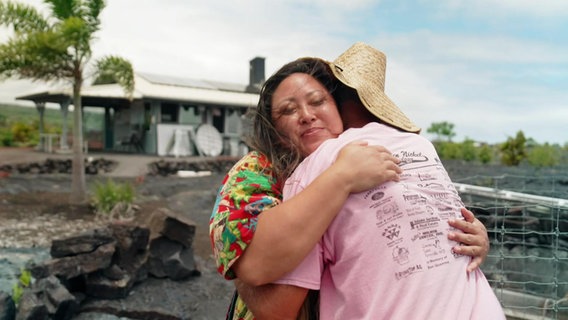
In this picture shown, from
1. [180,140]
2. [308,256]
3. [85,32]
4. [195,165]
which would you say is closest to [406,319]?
[308,256]

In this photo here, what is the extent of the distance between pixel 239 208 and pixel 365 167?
36 cm

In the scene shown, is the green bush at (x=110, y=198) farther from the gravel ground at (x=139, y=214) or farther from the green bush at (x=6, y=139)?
the green bush at (x=6, y=139)

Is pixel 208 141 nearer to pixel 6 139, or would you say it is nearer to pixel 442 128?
pixel 6 139

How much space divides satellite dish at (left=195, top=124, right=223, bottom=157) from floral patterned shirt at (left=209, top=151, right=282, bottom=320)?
64.2 ft

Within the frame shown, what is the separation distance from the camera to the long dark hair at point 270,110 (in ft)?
5.12

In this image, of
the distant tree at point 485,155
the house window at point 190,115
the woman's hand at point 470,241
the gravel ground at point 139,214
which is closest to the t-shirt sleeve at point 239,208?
the woman's hand at point 470,241

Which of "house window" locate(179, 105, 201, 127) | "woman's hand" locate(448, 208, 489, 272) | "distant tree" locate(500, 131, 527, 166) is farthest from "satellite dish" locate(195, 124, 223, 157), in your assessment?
"woman's hand" locate(448, 208, 489, 272)

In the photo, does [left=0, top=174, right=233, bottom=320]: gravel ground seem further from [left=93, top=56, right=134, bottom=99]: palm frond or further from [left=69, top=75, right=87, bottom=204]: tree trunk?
[left=93, top=56, right=134, bottom=99]: palm frond

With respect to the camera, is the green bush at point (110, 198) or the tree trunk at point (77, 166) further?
the tree trunk at point (77, 166)

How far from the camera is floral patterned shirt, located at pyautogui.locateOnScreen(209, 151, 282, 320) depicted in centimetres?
124

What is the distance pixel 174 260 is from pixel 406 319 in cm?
493

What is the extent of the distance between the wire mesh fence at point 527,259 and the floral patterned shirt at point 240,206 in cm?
184

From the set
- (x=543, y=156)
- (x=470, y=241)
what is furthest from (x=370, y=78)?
(x=543, y=156)

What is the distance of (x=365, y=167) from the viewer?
3.99 feet
